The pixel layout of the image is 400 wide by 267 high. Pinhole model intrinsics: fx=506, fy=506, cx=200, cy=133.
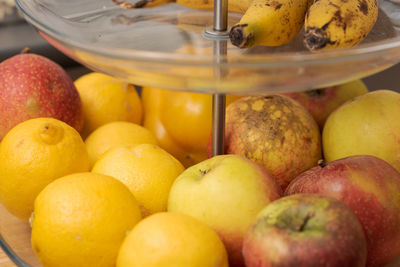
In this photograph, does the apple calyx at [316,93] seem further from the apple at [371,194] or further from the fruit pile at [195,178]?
the apple at [371,194]

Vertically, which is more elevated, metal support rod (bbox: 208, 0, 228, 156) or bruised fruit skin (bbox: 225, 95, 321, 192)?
metal support rod (bbox: 208, 0, 228, 156)

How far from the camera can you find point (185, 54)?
0.39 m

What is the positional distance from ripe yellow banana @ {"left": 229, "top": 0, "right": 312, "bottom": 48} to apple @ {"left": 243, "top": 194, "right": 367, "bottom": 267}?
0.54 ft

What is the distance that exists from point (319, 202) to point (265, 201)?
8 centimetres

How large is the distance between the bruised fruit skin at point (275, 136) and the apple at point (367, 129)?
0.03 meters

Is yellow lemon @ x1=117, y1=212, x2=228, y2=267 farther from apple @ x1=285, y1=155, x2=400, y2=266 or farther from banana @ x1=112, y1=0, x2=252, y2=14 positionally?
banana @ x1=112, y1=0, x2=252, y2=14

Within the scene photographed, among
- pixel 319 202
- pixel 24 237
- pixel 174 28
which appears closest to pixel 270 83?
pixel 319 202

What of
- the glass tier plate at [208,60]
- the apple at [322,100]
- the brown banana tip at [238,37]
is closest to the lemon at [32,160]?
the glass tier plate at [208,60]

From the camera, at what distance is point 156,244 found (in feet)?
1.44

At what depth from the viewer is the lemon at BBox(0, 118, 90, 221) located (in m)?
0.57

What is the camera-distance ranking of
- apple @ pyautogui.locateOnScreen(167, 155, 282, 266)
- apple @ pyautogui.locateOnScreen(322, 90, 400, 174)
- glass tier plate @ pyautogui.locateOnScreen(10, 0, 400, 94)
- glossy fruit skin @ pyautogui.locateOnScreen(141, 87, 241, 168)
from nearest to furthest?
1. glass tier plate @ pyautogui.locateOnScreen(10, 0, 400, 94)
2. apple @ pyautogui.locateOnScreen(167, 155, 282, 266)
3. apple @ pyautogui.locateOnScreen(322, 90, 400, 174)
4. glossy fruit skin @ pyautogui.locateOnScreen(141, 87, 241, 168)

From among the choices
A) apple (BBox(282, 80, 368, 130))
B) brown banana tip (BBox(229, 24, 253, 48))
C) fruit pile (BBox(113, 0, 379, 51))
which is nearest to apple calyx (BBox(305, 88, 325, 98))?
apple (BBox(282, 80, 368, 130))

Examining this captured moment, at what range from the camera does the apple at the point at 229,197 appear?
50 cm

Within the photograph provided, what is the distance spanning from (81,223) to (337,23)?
32 cm
